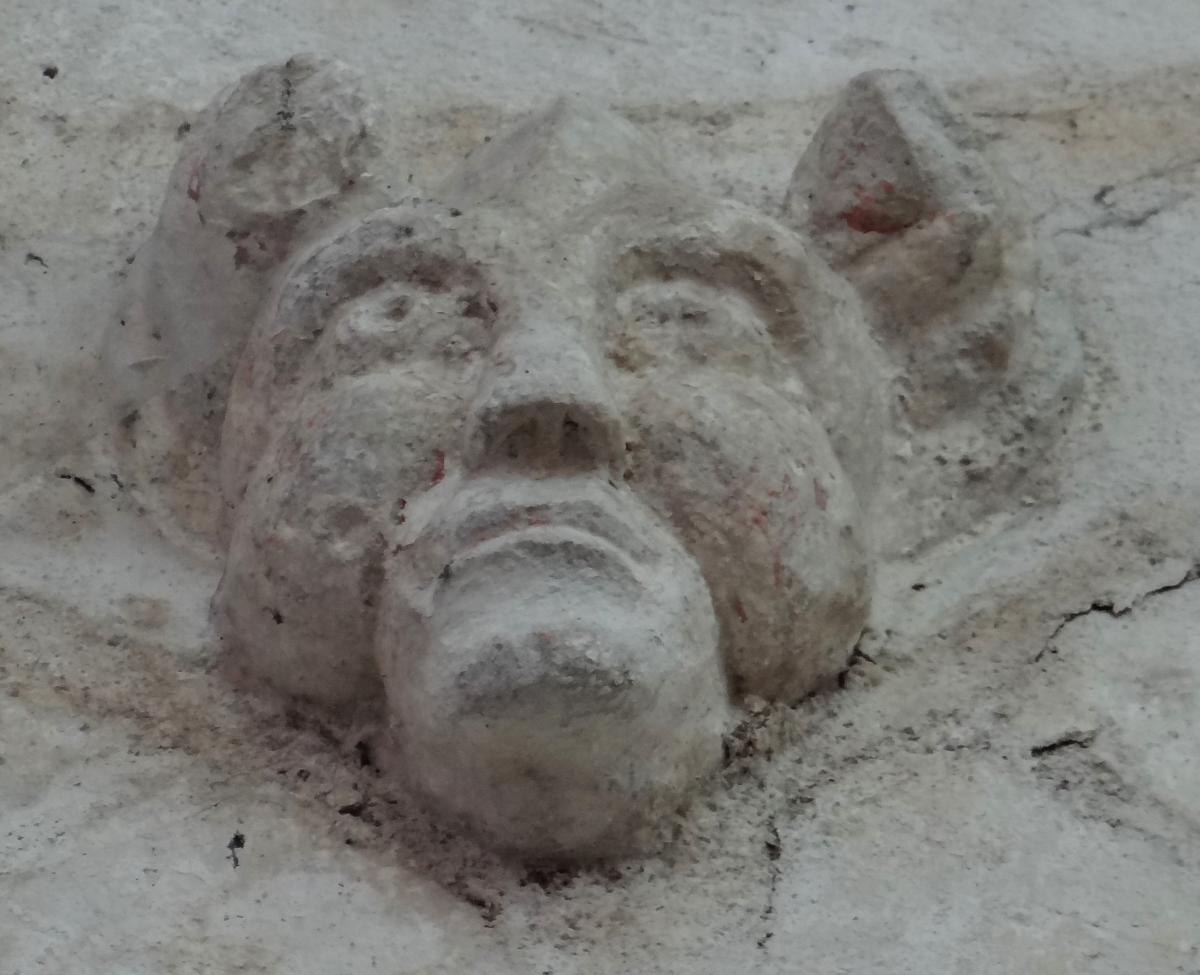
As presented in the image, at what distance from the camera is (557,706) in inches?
58.8

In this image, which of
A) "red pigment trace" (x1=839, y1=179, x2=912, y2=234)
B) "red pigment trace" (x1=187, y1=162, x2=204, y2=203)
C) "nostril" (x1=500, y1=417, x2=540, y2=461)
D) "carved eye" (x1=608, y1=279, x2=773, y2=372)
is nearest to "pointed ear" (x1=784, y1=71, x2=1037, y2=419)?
"red pigment trace" (x1=839, y1=179, x2=912, y2=234)

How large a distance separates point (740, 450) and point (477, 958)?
19.5 inches

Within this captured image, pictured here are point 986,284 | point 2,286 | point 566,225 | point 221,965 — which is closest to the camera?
point 221,965

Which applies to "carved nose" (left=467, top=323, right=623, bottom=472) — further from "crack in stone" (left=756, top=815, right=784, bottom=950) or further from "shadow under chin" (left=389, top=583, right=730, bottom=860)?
"crack in stone" (left=756, top=815, right=784, bottom=950)

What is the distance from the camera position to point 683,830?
64.7 inches

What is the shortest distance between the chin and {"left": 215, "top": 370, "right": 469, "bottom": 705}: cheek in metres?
0.06

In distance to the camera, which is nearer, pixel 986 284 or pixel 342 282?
pixel 342 282

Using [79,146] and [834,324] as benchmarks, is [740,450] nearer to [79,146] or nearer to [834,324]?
[834,324]

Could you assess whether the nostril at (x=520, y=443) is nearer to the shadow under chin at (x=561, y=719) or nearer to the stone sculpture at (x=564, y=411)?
the stone sculpture at (x=564, y=411)

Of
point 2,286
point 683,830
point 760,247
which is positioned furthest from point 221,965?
point 2,286

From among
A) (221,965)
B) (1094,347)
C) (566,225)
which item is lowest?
(221,965)

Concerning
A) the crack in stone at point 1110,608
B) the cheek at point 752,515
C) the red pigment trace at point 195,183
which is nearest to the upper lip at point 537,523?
the cheek at point 752,515

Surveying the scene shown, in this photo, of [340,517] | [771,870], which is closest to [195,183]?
[340,517]

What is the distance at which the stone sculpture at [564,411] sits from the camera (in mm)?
1570
